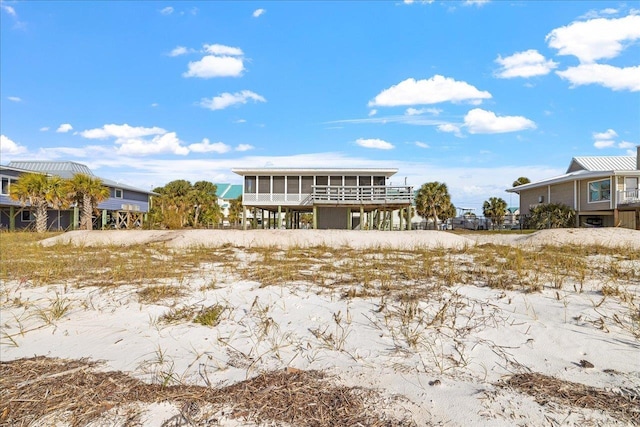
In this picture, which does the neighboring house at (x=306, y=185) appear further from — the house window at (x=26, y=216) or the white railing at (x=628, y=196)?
the house window at (x=26, y=216)

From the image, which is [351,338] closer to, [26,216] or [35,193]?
[35,193]

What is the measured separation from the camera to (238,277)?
→ 6.21 metres

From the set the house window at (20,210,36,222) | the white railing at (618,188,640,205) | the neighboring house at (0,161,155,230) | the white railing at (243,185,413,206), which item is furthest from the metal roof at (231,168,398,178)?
the house window at (20,210,36,222)

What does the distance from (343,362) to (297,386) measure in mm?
532

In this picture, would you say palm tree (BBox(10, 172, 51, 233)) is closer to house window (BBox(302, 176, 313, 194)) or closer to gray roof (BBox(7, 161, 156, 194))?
gray roof (BBox(7, 161, 156, 194))

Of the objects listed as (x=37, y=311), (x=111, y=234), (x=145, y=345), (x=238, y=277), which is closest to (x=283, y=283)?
(x=238, y=277)

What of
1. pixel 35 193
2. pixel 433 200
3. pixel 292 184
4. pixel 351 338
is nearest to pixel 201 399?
pixel 351 338

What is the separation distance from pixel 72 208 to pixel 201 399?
40.7 metres

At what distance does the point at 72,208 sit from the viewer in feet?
119

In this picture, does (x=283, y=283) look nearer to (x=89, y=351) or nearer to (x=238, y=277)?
(x=238, y=277)

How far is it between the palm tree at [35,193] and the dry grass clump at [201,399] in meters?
28.7

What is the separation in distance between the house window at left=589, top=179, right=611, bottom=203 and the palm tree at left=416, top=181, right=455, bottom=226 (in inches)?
560

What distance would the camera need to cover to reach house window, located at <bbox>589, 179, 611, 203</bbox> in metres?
27.2

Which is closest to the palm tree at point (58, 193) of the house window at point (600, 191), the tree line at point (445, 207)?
the tree line at point (445, 207)
